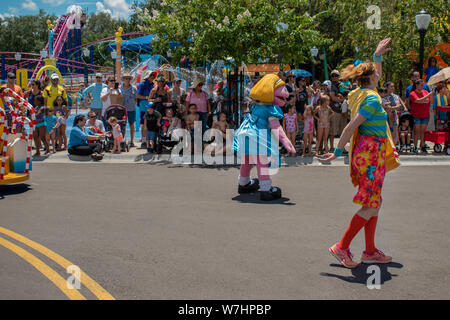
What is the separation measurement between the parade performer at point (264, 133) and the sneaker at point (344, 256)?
119 inches

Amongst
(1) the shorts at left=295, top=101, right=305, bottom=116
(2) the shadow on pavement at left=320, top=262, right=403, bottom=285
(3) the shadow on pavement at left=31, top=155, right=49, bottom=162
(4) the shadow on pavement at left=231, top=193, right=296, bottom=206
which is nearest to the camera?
(2) the shadow on pavement at left=320, top=262, right=403, bottom=285

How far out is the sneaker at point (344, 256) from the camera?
487 cm

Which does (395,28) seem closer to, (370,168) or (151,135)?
(151,135)

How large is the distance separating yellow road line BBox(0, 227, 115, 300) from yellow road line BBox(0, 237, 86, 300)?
0.40ft

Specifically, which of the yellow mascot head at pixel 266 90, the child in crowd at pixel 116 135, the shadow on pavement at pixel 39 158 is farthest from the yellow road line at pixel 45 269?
the child in crowd at pixel 116 135

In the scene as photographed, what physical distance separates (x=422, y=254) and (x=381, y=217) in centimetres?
164

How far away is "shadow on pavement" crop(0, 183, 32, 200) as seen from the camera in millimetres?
8547

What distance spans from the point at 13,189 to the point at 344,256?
6102 mm

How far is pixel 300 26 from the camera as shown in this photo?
44.3 feet

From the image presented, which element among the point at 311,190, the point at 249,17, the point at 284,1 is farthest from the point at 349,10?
the point at 311,190

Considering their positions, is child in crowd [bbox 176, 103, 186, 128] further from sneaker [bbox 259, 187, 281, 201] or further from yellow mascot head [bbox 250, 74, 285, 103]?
sneaker [bbox 259, 187, 281, 201]

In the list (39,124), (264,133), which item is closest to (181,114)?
(39,124)

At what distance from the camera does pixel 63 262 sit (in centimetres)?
503

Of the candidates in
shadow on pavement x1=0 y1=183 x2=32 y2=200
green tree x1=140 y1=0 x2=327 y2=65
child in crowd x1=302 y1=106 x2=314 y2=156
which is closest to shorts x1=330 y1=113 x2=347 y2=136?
child in crowd x1=302 y1=106 x2=314 y2=156
